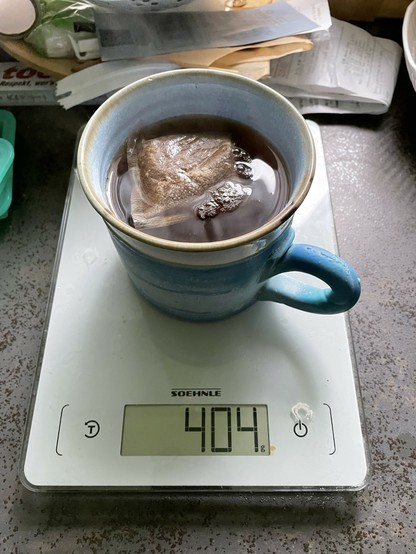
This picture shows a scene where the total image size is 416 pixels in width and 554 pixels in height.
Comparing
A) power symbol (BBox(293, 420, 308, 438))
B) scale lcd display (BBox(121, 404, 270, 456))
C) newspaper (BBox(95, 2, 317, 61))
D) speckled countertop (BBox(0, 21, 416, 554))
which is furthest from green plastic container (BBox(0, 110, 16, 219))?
power symbol (BBox(293, 420, 308, 438))

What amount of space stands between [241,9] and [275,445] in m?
0.51

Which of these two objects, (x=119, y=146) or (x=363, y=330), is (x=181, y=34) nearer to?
(x=119, y=146)

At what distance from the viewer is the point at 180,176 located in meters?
0.46

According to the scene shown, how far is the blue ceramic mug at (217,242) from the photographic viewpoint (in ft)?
1.25

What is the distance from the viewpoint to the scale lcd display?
17.9 inches

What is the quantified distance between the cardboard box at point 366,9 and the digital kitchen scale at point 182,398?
1.49 feet

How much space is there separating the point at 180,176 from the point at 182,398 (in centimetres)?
19

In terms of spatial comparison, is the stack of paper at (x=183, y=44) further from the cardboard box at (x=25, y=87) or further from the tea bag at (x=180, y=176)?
the tea bag at (x=180, y=176)

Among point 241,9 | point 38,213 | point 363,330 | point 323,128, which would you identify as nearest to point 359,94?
point 323,128

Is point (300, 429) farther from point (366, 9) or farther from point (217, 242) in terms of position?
point (366, 9)

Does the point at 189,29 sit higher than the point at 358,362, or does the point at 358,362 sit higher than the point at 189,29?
the point at 189,29

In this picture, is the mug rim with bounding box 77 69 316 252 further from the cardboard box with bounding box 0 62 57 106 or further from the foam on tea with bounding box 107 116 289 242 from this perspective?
the cardboard box with bounding box 0 62 57 106

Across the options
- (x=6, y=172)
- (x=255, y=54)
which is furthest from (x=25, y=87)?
(x=255, y=54)

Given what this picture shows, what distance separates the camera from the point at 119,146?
0.47 metres
